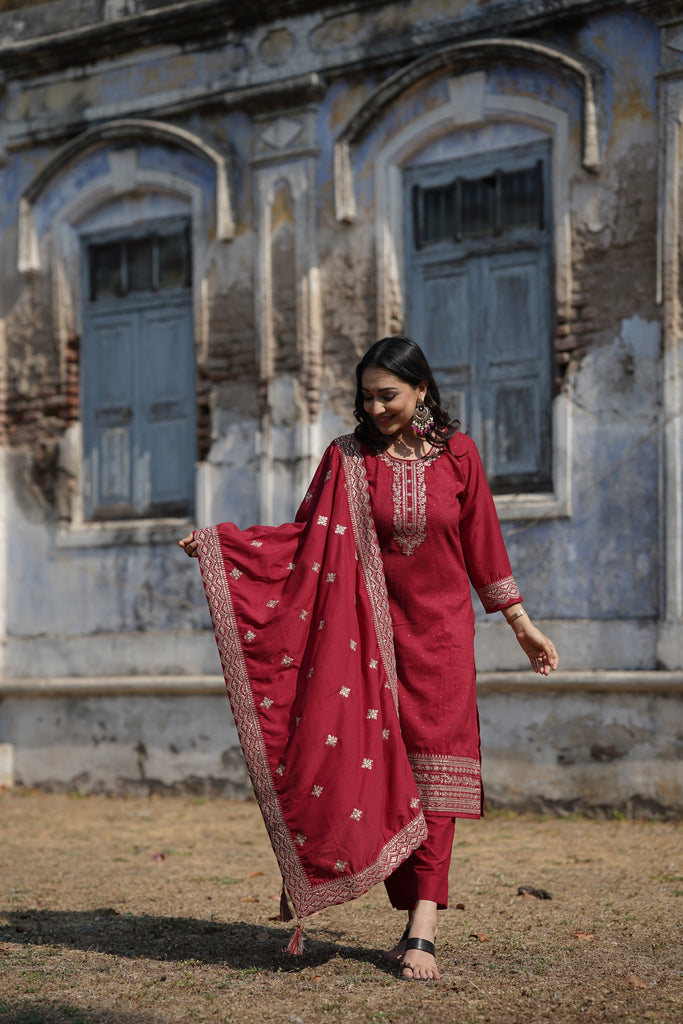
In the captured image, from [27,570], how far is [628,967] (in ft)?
20.0

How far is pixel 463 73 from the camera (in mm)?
7359

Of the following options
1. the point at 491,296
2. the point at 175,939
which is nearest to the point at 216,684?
the point at 491,296

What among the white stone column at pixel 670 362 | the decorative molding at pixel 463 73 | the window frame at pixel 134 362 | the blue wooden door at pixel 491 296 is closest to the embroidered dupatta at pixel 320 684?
the white stone column at pixel 670 362

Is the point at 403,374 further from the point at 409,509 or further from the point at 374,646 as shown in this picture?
the point at 374,646

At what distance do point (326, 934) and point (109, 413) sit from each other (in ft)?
17.3

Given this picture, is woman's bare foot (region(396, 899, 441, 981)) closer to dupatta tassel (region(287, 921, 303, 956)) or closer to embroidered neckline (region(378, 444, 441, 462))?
dupatta tassel (region(287, 921, 303, 956))

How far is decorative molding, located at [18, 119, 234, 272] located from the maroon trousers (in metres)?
5.37

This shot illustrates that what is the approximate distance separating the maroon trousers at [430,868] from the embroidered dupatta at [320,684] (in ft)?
→ 0.26

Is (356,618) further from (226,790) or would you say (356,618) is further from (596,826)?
(226,790)

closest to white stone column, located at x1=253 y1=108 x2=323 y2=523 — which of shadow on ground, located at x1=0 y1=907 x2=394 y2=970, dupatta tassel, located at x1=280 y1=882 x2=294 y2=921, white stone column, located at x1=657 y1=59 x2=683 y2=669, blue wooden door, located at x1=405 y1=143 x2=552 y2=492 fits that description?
blue wooden door, located at x1=405 y1=143 x2=552 y2=492

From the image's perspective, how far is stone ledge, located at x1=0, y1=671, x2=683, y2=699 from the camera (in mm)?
6523

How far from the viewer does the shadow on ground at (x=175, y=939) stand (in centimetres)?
384

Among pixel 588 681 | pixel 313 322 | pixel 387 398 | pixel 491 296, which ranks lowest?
pixel 588 681

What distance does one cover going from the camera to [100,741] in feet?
27.1
